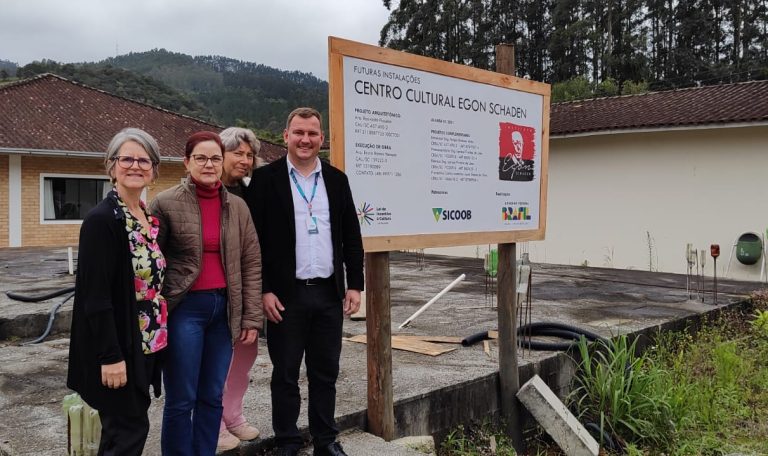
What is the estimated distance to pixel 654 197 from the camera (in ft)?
41.5

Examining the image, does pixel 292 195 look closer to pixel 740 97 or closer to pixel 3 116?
pixel 740 97

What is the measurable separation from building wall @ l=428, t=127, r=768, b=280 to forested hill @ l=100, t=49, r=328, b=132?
3123cm

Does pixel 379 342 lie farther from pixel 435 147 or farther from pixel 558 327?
pixel 558 327

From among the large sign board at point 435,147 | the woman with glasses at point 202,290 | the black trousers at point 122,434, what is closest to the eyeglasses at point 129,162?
the woman with glasses at point 202,290

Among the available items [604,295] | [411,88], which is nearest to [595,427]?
[411,88]

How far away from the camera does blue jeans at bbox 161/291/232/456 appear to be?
8.38 feet

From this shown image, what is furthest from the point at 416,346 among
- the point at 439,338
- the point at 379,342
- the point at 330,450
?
the point at 330,450

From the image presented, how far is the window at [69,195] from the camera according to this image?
1612 cm

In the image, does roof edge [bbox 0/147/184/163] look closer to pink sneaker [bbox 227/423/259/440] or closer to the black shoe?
pink sneaker [bbox 227/423/259/440]

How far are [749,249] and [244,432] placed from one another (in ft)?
35.5

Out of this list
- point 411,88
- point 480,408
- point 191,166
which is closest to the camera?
point 191,166

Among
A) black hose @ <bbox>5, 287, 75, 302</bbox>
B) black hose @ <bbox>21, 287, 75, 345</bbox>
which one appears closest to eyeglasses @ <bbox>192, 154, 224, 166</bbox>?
black hose @ <bbox>21, 287, 75, 345</bbox>

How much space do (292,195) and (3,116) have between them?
16.2 m

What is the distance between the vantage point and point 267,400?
3.69 metres
